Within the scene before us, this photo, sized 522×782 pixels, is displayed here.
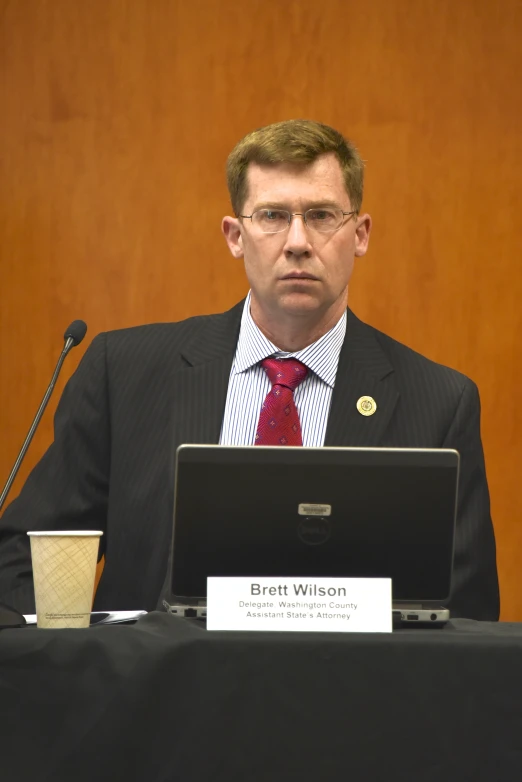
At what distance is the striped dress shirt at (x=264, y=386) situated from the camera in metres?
2.27

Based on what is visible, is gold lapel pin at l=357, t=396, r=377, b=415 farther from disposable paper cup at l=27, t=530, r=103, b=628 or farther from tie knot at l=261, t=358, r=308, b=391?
disposable paper cup at l=27, t=530, r=103, b=628

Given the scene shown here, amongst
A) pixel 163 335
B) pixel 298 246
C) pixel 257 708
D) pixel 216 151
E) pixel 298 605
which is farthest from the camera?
pixel 216 151

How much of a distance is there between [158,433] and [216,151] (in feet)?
4.98

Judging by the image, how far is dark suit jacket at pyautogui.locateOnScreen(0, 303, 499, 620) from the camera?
7.24 ft

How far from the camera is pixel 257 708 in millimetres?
1223

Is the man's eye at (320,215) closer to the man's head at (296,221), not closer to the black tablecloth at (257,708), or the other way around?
the man's head at (296,221)

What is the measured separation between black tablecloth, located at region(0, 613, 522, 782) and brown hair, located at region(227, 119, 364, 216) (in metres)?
1.27

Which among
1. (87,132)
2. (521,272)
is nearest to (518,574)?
(521,272)

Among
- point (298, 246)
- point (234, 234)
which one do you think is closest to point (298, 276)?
point (298, 246)

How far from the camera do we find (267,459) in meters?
1.39

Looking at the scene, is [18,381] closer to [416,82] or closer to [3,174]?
[3,174]

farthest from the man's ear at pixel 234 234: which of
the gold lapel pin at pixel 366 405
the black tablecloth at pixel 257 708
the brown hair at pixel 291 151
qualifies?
the black tablecloth at pixel 257 708

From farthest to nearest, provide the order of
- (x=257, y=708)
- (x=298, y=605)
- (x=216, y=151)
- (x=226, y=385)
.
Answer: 1. (x=216, y=151)
2. (x=226, y=385)
3. (x=298, y=605)
4. (x=257, y=708)

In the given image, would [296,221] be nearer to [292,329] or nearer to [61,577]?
[292,329]
